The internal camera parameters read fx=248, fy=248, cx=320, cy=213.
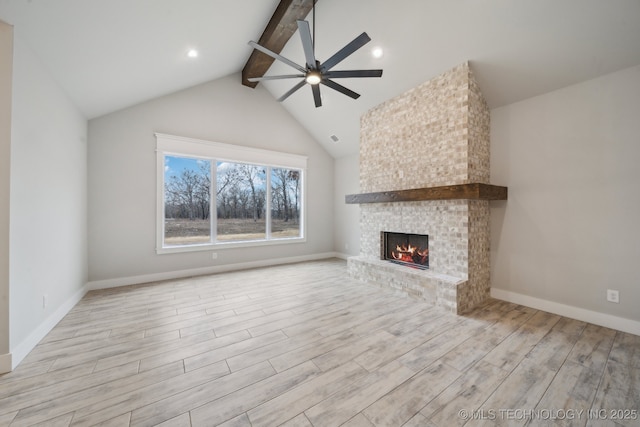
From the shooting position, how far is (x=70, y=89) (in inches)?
116

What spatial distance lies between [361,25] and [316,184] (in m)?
3.52

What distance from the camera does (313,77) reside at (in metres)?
2.77

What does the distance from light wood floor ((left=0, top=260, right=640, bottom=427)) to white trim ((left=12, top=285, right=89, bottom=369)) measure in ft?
0.23

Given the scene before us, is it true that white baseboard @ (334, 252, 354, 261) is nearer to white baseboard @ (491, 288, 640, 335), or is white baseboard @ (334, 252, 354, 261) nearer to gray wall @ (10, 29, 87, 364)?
white baseboard @ (491, 288, 640, 335)

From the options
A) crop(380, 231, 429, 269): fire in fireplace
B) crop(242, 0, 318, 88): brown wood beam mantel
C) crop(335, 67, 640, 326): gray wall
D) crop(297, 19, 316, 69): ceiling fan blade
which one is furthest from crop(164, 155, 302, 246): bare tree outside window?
crop(335, 67, 640, 326): gray wall

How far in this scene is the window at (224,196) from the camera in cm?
454

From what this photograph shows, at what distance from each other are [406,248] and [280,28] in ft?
12.6

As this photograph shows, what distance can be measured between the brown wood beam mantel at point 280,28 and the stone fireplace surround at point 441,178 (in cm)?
186

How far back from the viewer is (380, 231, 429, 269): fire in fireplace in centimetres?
387

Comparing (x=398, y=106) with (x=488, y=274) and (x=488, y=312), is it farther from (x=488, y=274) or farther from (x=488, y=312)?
(x=488, y=312)

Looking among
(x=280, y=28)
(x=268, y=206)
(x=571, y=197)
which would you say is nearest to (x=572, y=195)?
(x=571, y=197)

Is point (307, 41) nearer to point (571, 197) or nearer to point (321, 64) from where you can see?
point (321, 64)

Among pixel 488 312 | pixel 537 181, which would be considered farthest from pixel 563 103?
pixel 488 312

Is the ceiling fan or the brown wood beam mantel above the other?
the brown wood beam mantel
